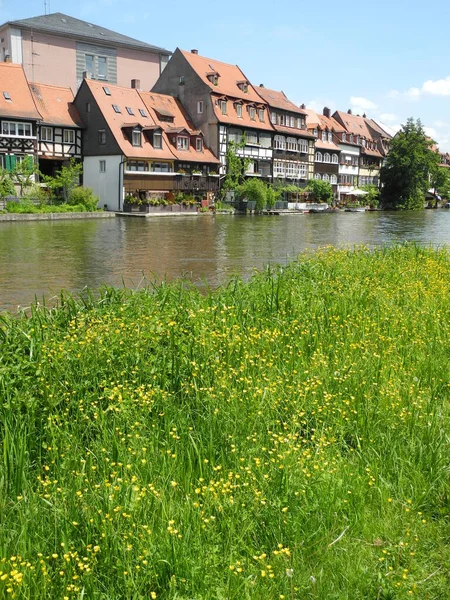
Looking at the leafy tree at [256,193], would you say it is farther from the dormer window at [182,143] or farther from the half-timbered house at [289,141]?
the half-timbered house at [289,141]

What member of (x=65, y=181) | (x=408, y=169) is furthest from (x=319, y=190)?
(x=65, y=181)

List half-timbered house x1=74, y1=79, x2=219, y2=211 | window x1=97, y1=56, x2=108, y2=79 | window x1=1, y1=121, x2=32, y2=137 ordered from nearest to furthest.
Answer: window x1=1, y1=121, x2=32, y2=137 < half-timbered house x1=74, y1=79, x2=219, y2=211 < window x1=97, y1=56, x2=108, y2=79

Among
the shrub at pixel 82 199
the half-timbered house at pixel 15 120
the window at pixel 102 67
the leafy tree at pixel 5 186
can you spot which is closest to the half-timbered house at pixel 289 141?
the window at pixel 102 67

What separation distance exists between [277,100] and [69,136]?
3342cm

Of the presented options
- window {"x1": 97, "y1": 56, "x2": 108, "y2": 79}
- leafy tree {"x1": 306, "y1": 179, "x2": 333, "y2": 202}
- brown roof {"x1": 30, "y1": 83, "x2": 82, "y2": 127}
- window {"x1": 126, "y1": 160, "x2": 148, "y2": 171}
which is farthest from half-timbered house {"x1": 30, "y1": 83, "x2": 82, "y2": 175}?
leafy tree {"x1": 306, "y1": 179, "x2": 333, "y2": 202}

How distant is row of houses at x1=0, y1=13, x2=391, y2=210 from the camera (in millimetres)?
55312

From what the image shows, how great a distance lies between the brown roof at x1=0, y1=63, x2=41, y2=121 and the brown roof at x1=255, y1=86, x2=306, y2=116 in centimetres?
3216

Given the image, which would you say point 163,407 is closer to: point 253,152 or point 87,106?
point 87,106

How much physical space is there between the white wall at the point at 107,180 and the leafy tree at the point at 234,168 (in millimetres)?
14021

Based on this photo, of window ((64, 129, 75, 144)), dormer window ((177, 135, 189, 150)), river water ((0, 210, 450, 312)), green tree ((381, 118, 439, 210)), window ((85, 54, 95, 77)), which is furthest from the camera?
green tree ((381, 118, 439, 210))

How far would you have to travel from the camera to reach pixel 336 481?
4547mm

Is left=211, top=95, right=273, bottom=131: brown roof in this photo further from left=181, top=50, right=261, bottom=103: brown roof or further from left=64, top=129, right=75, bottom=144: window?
left=64, top=129, right=75, bottom=144: window

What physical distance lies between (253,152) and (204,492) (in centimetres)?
7163

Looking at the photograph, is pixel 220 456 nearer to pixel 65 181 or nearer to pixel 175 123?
pixel 65 181
